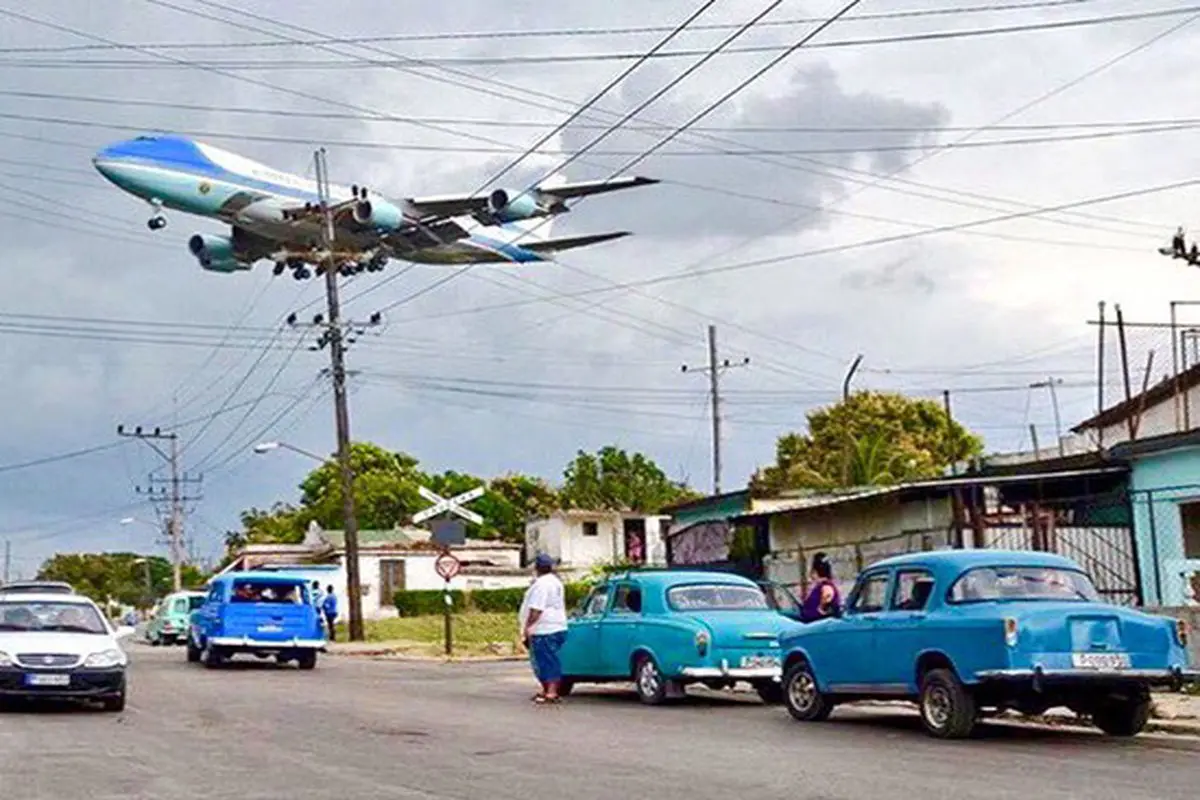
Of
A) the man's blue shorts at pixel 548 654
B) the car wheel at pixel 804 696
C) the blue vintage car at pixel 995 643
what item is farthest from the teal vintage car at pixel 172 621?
the blue vintage car at pixel 995 643

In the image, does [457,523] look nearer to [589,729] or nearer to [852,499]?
[852,499]

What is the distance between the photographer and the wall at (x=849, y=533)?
103 feet

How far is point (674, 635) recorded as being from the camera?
64.7ft

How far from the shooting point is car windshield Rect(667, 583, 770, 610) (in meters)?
20.4

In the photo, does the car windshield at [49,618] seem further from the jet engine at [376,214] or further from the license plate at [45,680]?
the jet engine at [376,214]

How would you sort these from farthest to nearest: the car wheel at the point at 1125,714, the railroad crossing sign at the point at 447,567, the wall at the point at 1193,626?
1. the railroad crossing sign at the point at 447,567
2. the wall at the point at 1193,626
3. the car wheel at the point at 1125,714

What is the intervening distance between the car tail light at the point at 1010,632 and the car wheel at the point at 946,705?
2.15 feet

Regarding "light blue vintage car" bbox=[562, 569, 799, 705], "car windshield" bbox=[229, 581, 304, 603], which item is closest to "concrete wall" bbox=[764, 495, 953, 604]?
"car windshield" bbox=[229, 581, 304, 603]

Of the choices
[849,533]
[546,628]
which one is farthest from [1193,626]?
[849,533]

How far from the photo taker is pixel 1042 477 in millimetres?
26359

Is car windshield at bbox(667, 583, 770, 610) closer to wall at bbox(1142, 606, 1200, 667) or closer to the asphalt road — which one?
the asphalt road

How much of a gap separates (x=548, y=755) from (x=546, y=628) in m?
6.31

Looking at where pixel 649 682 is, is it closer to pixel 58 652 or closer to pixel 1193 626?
pixel 1193 626

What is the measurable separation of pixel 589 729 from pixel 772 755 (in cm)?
324
